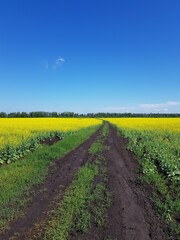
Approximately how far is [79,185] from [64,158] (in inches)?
215

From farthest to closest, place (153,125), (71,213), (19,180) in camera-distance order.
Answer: (153,125), (19,180), (71,213)

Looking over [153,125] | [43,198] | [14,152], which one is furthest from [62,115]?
[43,198]

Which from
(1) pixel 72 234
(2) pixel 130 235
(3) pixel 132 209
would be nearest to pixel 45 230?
(1) pixel 72 234

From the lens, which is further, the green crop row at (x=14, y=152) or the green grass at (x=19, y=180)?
the green crop row at (x=14, y=152)

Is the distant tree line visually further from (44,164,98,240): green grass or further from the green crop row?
(44,164,98,240): green grass

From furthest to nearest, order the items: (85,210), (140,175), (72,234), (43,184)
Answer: (140,175) < (43,184) < (85,210) < (72,234)

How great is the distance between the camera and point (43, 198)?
7.46 metres

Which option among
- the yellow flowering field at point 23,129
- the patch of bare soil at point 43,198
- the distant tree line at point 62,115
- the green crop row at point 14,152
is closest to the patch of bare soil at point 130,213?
the patch of bare soil at point 43,198

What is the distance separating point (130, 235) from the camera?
17.6 feet

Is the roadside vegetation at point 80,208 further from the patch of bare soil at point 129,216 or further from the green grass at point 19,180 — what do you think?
the green grass at point 19,180

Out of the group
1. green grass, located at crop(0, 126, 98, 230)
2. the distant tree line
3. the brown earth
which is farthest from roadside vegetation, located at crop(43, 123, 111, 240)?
the distant tree line

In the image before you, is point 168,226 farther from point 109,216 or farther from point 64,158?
point 64,158

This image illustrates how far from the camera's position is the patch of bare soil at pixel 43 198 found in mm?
5438

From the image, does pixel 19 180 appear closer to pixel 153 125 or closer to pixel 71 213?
pixel 71 213
